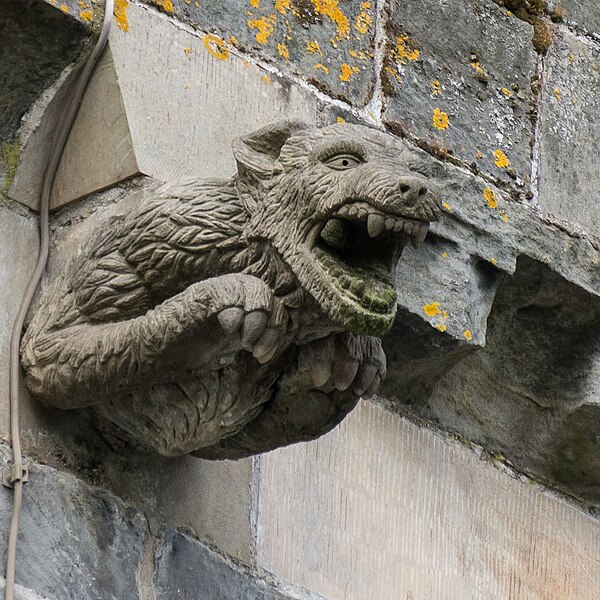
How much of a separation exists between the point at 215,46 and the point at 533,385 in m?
1.00

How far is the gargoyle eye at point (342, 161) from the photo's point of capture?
3041 mm

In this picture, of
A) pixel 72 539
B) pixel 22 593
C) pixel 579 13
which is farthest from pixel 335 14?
pixel 22 593

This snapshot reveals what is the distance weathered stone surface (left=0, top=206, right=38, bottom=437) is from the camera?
128 inches

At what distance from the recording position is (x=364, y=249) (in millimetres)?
3023

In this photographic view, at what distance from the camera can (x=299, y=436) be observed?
326 cm

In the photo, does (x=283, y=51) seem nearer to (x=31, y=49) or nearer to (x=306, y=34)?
(x=306, y=34)

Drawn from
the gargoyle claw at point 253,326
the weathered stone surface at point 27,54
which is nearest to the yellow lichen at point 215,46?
the weathered stone surface at point 27,54

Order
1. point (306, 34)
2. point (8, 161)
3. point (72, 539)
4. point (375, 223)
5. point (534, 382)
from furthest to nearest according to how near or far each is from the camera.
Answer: point (534, 382)
point (306, 34)
point (8, 161)
point (72, 539)
point (375, 223)

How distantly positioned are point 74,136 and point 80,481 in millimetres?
630

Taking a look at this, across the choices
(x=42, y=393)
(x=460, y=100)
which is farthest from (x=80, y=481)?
(x=460, y=100)

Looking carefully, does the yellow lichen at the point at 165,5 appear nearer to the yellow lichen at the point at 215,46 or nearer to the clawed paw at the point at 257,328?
the yellow lichen at the point at 215,46

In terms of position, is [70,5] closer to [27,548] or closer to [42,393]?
[42,393]

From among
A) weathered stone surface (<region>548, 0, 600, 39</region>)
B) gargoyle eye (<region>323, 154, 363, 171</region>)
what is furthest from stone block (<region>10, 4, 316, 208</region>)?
weathered stone surface (<region>548, 0, 600, 39</region>)

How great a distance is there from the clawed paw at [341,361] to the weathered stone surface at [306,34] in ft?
2.56
